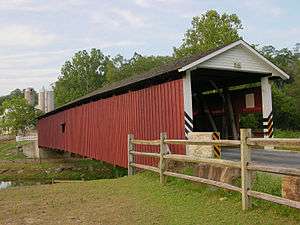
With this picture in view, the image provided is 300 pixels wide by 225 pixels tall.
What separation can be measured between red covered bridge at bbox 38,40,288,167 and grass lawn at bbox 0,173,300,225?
A: 3.15 meters

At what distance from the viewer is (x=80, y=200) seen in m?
8.80

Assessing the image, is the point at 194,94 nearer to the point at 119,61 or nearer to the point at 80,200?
→ the point at 80,200

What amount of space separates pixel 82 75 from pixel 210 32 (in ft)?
117

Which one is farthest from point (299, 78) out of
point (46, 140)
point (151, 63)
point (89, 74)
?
point (89, 74)

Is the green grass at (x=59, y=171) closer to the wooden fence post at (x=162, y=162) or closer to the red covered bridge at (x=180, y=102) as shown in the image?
the red covered bridge at (x=180, y=102)

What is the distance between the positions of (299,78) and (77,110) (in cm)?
2887

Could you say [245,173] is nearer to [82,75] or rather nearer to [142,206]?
[142,206]

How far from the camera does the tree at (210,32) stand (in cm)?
3259

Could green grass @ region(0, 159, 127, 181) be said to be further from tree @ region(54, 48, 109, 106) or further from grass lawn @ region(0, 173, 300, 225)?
tree @ region(54, 48, 109, 106)

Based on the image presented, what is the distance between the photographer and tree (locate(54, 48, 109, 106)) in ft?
212

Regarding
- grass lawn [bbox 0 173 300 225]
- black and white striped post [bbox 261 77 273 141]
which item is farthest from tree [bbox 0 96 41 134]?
grass lawn [bbox 0 173 300 225]

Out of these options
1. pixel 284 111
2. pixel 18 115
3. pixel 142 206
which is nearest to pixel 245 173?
pixel 142 206

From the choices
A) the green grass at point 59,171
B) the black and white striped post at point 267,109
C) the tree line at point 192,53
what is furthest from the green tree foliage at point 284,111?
the black and white striped post at point 267,109

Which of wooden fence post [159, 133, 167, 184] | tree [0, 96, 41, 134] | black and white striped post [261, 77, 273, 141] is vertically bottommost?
wooden fence post [159, 133, 167, 184]
